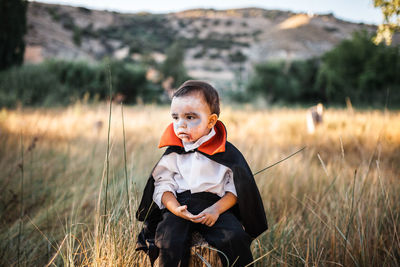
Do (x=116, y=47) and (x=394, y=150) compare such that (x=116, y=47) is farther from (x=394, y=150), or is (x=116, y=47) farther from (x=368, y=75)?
(x=394, y=150)

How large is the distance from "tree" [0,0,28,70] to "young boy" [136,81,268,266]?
48.0 feet

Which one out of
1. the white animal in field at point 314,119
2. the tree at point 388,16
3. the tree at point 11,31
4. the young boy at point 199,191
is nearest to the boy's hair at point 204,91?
the young boy at point 199,191

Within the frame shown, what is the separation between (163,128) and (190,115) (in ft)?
13.0

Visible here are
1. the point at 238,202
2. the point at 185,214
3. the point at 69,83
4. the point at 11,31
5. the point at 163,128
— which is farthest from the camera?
the point at 69,83

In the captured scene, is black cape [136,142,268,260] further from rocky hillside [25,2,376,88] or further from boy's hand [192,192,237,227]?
rocky hillside [25,2,376,88]

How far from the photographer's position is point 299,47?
41.8 m

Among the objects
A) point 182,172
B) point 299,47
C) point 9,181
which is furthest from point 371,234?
point 299,47

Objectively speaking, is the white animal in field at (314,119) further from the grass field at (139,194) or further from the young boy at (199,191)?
the young boy at (199,191)

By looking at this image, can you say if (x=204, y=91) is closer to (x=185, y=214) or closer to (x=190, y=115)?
(x=190, y=115)

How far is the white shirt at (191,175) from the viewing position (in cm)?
123

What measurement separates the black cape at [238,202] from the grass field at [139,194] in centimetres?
13

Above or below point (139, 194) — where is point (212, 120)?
above

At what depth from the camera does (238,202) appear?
121 cm

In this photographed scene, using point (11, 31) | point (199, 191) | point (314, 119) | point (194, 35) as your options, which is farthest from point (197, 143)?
point (194, 35)
